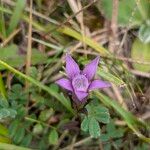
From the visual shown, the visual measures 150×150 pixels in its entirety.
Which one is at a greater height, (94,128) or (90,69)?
(90,69)

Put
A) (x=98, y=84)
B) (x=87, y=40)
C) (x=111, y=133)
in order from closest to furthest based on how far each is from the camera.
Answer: (x=98, y=84), (x=111, y=133), (x=87, y=40)

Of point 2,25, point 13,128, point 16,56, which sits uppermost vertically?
point 2,25

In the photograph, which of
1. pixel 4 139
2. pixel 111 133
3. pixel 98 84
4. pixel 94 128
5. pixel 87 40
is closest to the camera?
pixel 98 84

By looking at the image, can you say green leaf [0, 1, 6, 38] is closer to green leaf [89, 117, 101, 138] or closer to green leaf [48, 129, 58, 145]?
green leaf [48, 129, 58, 145]

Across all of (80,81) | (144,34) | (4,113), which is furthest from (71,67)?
(144,34)

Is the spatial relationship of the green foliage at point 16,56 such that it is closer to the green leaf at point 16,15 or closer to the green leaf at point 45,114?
the green leaf at point 16,15

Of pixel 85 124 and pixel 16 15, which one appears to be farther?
pixel 16 15

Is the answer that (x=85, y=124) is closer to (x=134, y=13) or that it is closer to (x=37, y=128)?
(x=37, y=128)

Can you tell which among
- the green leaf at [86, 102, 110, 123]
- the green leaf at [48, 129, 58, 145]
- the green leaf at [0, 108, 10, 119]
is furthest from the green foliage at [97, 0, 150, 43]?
the green leaf at [0, 108, 10, 119]

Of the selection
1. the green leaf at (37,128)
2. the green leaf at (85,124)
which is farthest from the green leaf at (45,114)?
the green leaf at (85,124)
